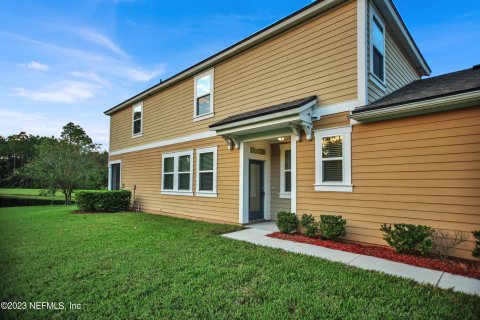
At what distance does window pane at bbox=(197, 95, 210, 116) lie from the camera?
31.4 ft

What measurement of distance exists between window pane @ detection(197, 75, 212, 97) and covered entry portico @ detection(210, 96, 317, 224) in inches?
87.5

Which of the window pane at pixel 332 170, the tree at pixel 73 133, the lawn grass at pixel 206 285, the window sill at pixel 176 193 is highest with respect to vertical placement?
the tree at pixel 73 133

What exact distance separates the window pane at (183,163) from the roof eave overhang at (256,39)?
3.30m

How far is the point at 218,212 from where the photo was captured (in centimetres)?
869

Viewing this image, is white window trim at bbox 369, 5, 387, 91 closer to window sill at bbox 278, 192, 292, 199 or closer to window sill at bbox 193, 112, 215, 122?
window sill at bbox 278, 192, 292, 199

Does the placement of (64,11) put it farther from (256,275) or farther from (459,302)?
(459,302)

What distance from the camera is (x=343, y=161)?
5922 millimetres

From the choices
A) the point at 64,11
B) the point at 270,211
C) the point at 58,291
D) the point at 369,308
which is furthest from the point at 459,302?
the point at 270,211

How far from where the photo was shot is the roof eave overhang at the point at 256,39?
21.0 ft

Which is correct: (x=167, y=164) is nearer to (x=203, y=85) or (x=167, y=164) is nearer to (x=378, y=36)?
(x=203, y=85)

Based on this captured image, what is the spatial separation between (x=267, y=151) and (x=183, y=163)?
3573 mm

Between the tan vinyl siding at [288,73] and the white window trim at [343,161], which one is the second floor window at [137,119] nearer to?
the tan vinyl siding at [288,73]

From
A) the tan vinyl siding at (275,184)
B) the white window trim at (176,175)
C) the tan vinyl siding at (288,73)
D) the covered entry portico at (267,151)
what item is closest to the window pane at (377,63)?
the tan vinyl siding at (288,73)

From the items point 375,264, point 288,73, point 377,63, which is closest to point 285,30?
point 288,73
